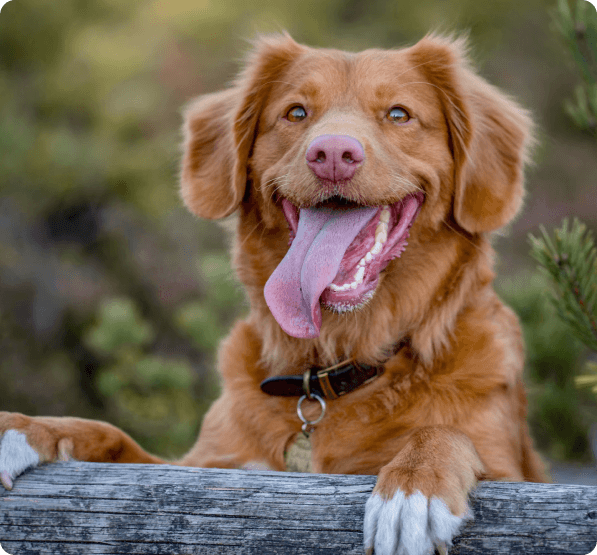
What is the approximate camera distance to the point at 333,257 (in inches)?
84.6

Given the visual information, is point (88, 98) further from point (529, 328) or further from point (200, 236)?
point (529, 328)

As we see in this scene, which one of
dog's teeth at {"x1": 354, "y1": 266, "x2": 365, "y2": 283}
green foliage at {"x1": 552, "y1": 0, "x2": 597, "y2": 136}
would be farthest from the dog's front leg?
green foliage at {"x1": 552, "y1": 0, "x2": 597, "y2": 136}

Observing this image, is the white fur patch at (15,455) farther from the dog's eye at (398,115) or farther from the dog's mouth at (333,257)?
the dog's eye at (398,115)

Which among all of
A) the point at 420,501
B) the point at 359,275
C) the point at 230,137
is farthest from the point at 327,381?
the point at 230,137

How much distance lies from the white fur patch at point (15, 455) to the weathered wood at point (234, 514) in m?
0.05

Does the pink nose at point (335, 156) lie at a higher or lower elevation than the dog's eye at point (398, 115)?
lower

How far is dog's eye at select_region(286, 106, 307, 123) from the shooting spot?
8.29ft

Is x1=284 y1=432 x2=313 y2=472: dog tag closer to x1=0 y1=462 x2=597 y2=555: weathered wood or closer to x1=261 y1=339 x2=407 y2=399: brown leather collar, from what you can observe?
x1=261 y1=339 x2=407 y2=399: brown leather collar

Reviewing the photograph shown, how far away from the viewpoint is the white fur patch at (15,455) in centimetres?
174

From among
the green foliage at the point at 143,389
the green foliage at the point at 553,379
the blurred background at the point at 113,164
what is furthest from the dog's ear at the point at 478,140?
the green foliage at the point at 143,389

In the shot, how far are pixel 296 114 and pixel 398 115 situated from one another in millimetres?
409

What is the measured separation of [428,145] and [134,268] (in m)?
4.18

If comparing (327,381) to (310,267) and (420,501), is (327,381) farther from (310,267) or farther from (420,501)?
(420,501)

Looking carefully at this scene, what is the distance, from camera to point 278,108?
2.58 metres
